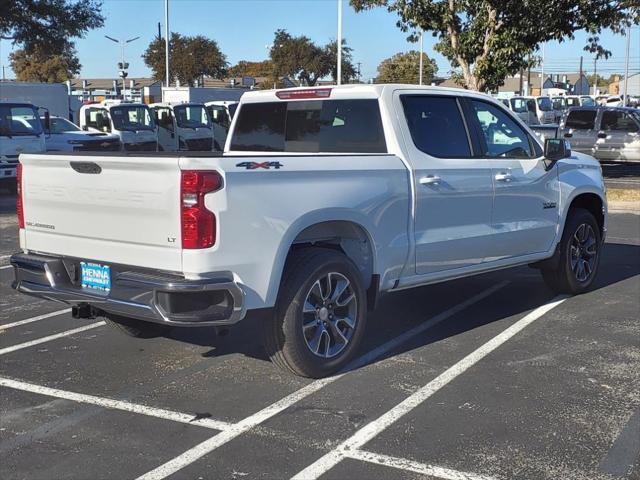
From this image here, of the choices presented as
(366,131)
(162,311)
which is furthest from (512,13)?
(162,311)

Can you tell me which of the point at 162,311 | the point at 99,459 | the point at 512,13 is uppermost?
the point at 512,13

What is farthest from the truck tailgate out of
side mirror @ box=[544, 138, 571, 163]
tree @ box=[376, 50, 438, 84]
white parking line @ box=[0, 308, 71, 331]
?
tree @ box=[376, 50, 438, 84]

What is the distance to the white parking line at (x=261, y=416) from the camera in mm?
3779

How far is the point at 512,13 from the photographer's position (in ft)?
49.7

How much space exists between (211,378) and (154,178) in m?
1.49

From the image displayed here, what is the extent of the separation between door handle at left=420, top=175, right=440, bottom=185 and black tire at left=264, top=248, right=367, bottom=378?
0.87 metres

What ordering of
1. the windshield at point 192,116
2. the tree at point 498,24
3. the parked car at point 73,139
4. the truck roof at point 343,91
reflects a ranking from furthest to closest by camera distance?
the windshield at point 192,116 → the parked car at point 73,139 → the tree at point 498,24 → the truck roof at point 343,91

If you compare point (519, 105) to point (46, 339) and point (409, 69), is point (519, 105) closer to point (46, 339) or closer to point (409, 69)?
point (409, 69)

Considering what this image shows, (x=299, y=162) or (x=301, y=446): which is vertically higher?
(x=299, y=162)

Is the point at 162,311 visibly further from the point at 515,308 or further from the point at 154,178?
the point at 515,308

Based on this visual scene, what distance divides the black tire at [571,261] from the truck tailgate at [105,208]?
424cm

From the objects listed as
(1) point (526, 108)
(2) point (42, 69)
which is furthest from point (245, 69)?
(1) point (526, 108)

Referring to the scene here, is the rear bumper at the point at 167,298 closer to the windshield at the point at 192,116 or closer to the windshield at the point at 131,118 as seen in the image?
the windshield at the point at 131,118

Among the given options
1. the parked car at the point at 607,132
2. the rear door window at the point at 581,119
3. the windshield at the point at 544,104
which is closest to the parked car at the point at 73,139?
the parked car at the point at 607,132
